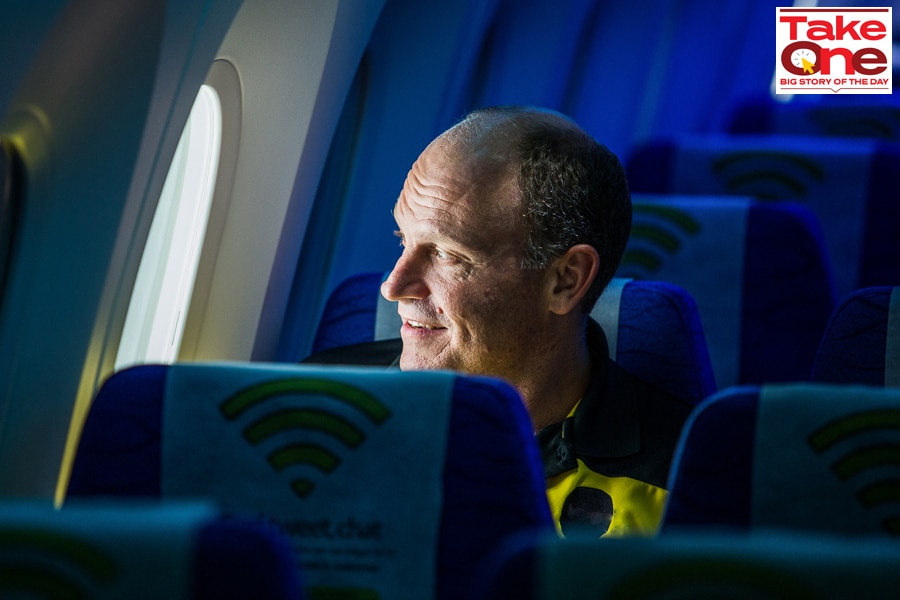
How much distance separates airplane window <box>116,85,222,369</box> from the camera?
311 centimetres

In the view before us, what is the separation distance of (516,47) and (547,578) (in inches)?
160

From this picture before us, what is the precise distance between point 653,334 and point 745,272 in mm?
637

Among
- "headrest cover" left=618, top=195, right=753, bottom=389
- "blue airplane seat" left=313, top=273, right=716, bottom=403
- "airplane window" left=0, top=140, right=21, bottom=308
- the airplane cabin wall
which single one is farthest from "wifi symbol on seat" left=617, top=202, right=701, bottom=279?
"airplane window" left=0, top=140, right=21, bottom=308

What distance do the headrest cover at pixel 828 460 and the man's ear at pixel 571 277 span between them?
0.87 meters

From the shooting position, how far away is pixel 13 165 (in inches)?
89.9

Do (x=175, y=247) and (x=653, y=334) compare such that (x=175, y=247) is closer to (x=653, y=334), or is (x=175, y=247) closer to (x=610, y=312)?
(x=610, y=312)

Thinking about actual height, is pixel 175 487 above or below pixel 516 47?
below

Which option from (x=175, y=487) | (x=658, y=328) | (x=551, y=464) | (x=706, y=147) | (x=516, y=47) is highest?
(x=516, y=47)

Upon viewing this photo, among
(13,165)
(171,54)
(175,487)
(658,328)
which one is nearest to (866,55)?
(658,328)

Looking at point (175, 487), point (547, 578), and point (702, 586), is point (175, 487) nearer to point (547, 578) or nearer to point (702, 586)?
point (547, 578)

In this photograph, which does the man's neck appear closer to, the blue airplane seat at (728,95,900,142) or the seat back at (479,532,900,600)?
the seat back at (479,532,900,600)

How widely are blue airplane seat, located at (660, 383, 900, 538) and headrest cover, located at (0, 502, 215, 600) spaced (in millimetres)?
711

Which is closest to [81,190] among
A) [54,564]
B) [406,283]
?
[406,283]

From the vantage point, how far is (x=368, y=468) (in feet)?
5.34
